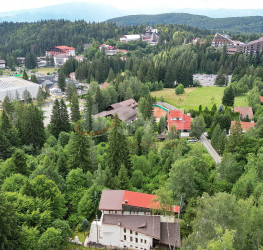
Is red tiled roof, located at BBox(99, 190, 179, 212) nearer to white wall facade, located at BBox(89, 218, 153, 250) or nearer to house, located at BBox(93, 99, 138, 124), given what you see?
white wall facade, located at BBox(89, 218, 153, 250)

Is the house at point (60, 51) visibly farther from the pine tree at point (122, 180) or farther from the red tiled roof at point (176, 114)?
the pine tree at point (122, 180)

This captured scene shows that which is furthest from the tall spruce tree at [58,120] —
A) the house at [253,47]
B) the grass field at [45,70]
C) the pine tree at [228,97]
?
the house at [253,47]

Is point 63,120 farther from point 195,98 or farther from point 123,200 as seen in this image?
point 195,98

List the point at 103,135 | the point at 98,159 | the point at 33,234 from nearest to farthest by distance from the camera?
the point at 33,234 < the point at 98,159 < the point at 103,135

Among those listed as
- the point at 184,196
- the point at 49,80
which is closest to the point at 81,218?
the point at 184,196

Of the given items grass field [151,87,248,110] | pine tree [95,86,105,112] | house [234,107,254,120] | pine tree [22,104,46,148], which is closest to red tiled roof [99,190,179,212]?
pine tree [22,104,46,148]

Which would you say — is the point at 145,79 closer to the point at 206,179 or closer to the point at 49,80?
the point at 49,80

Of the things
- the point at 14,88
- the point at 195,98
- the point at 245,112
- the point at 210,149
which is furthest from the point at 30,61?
the point at 210,149
